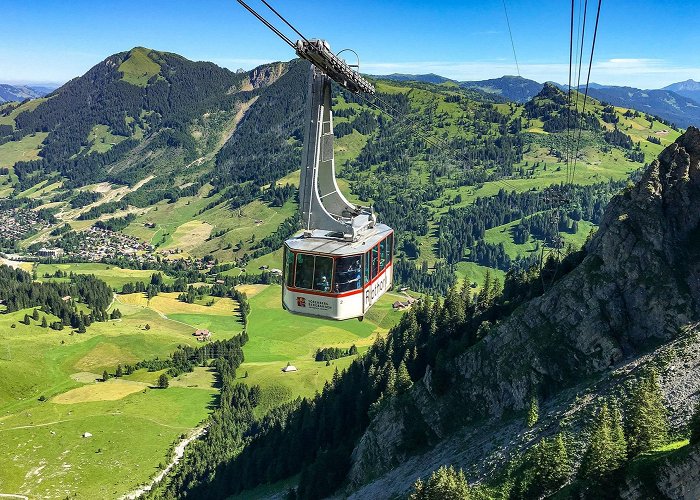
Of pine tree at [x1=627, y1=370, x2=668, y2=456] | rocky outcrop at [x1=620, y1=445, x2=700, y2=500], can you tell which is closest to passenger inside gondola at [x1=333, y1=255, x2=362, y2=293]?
pine tree at [x1=627, y1=370, x2=668, y2=456]

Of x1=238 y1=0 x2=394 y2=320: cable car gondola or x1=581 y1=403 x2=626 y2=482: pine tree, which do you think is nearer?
x1=581 y1=403 x2=626 y2=482: pine tree

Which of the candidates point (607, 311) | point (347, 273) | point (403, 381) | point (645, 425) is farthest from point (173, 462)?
point (645, 425)

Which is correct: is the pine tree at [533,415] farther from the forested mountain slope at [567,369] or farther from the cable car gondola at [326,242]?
the cable car gondola at [326,242]

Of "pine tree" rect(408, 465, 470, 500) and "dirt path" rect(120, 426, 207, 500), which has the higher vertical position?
"pine tree" rect(408, 465, 470, 500)

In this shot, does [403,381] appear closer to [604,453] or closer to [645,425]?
[604,453]

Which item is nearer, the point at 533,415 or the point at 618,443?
the point at 618,443

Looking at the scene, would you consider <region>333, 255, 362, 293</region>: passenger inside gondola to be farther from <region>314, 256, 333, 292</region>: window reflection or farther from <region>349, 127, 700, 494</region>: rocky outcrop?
<region>349, 127, 700, 494</region>: rocky outcrop
